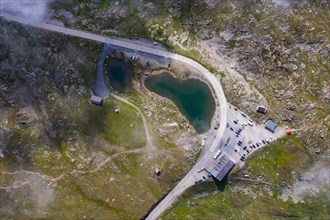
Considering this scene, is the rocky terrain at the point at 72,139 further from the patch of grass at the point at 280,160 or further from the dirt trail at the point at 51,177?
the patch of grass at the point at 280,160

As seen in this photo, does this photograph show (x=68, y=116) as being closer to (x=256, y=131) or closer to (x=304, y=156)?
(x=256, y=131)

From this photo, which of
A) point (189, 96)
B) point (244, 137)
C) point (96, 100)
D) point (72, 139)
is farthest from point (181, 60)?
point (72, 139)

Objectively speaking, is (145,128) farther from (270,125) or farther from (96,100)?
(270,125)

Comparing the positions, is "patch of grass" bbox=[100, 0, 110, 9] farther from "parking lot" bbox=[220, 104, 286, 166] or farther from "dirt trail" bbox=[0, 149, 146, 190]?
"parking lot" bbox=[220, 104, 286, 166]

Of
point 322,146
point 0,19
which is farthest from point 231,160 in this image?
point 0,19

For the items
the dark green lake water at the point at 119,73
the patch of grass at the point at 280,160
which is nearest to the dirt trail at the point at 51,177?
the dark green lake water at the point at 119,73

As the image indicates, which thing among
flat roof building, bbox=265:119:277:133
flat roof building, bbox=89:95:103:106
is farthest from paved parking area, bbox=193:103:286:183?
flat roof building, bbox=89:95:103:106
